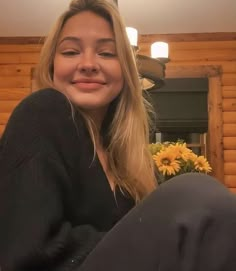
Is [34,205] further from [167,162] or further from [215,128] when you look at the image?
[215,128]

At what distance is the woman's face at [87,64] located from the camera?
973mm

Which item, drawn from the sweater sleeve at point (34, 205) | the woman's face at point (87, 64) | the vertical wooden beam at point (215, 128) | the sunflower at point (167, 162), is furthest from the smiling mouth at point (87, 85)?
the vertical wooden beam at point (215, 128)

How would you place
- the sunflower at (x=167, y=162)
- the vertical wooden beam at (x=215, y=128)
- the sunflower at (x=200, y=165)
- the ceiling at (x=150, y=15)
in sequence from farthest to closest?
the vertical wooden beam at (x=215, y=128) < the ceiling at (x=150, y=15) < the sunflower at (x=200, y=165) < the sunflower at (x=167, y=162)

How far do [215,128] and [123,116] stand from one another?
9.19 ft

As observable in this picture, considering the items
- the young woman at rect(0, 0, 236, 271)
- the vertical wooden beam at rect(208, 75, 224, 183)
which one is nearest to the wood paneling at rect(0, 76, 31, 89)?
the vertical wooden beam at rect(208, 75, 224, 183)

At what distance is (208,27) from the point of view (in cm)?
367

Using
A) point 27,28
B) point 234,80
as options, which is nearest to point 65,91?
point 27,28

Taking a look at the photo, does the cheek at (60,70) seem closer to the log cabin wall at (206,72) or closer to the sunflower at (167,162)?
the sunflower at (167,162)

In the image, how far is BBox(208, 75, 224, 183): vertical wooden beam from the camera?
3.73m

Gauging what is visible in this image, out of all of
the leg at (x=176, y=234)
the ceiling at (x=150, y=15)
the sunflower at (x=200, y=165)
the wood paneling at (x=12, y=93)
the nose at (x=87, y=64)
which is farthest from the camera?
the wood paneling at (x=12, y=93)

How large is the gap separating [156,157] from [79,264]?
1.30 meters

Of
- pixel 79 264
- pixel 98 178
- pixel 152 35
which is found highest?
pixel 152 35

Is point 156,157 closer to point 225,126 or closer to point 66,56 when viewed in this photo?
point 66,56

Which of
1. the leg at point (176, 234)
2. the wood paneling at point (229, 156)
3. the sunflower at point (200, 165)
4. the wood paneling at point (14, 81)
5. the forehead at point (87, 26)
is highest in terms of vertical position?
the wood paneling at point (14, 81)
